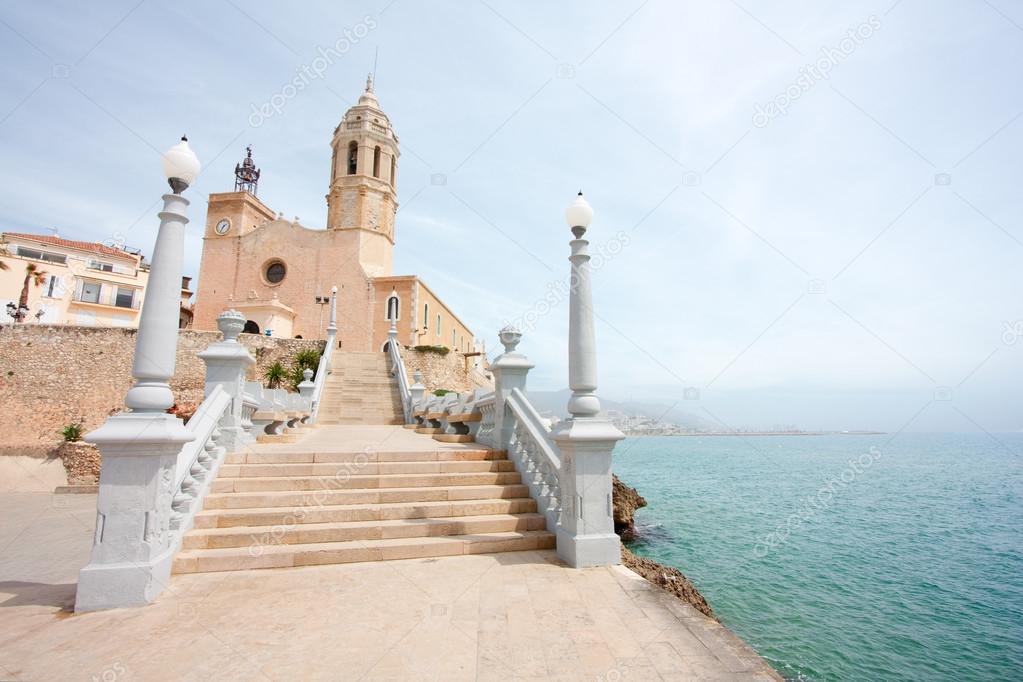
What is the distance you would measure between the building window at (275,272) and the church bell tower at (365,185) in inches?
170

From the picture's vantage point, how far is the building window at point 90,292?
35219 millimetres

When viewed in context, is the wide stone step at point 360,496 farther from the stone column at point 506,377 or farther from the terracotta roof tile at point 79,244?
the terracotta roof tile at point 79,244

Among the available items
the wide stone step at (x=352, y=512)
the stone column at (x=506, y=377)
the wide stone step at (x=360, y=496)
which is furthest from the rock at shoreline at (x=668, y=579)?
the stone column at (x=506, y=377)

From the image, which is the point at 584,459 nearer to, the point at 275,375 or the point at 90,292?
the point at 275,375

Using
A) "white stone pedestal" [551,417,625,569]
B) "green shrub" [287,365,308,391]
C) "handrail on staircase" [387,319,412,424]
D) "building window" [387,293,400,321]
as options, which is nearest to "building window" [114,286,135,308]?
Answer: "green shrub" [287,365,308,391]

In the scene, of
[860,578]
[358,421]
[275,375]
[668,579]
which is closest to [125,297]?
[275,375]

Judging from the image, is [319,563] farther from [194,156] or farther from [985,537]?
[985,537]

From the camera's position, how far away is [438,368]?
29594mm

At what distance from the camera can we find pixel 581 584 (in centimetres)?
440

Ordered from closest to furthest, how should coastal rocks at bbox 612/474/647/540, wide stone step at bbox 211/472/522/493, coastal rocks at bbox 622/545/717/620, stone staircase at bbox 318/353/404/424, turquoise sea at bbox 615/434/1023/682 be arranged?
wide stone step at bbox 211/472/522/493 → coastal rocks at bbox 622/545/717/620 → turquoise sea at bbox 615/434/1023/682 → coastal rocks at bbox 612/474/647/540 → stone staircase at bbox 318/353/404/424

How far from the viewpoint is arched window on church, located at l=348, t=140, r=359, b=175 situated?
34200 mm

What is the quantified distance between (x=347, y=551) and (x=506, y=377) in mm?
3683

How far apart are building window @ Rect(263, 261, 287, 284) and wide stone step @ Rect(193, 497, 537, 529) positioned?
30731 mm

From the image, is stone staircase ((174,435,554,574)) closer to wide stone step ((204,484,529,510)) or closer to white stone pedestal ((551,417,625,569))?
wide stone step ((204,484,529,510))
